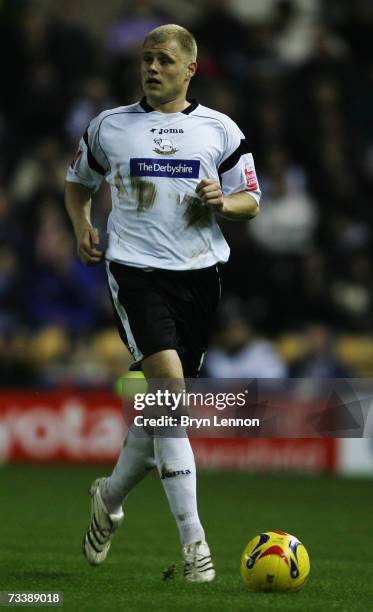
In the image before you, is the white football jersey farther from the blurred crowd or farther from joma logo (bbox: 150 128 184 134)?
the blurred crowd

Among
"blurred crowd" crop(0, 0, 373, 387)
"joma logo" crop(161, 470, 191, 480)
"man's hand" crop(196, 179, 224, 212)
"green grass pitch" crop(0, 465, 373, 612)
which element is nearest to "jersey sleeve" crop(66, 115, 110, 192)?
"man's hand" crop(196, 179, 224, 212)

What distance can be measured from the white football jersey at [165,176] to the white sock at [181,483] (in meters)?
0.82

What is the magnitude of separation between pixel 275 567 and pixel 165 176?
71.0 inches

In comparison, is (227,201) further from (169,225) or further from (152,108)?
(152,108)

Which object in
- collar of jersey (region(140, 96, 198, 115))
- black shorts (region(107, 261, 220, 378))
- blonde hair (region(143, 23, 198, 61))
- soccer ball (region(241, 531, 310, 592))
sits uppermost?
blonde hair (region(143, 23, 198, 61))

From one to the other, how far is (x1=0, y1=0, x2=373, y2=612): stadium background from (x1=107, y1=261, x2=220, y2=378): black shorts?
3.64 meters

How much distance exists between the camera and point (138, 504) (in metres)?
10.8

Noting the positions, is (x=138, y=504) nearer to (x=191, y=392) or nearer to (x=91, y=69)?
(x=191, y=392)

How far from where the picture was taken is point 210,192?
20.7 feet

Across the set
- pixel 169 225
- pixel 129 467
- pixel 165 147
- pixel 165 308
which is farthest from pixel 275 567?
pixel 165 147

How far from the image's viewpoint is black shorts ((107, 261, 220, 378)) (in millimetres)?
6441

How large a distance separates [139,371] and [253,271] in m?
8.32

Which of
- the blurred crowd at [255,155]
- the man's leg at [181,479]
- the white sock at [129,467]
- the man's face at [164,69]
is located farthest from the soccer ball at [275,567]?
the blurred crowd at [255,155]

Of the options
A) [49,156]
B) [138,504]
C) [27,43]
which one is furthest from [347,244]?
[138,504]
